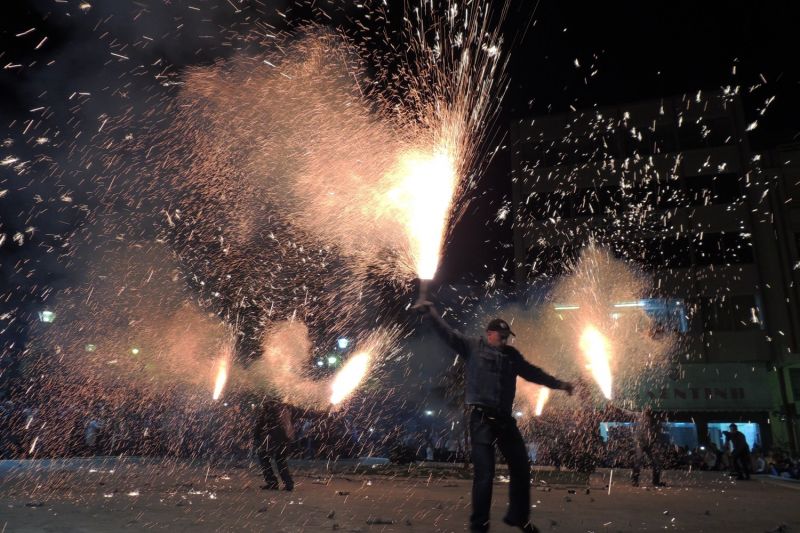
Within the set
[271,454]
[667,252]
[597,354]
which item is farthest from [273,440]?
[667,252]

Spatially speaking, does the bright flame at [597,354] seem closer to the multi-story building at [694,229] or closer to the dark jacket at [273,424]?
the multi-story building at [694,229]

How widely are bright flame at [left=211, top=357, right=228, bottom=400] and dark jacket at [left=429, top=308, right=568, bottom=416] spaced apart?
63.8 ft

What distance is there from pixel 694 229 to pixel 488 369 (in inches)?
1203

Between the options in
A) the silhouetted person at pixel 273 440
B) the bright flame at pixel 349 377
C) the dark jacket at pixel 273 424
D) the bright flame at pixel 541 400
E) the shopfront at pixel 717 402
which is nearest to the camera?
the silhouetted person at pixel 273 440

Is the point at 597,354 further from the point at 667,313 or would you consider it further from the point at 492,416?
the point at 492,416

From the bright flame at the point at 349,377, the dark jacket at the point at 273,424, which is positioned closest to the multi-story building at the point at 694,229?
the bright flame at the point at 349,377

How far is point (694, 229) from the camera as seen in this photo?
31.2 m

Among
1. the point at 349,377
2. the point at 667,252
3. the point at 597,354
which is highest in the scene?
the point at 667,252

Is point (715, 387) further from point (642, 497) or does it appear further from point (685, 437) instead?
point (642, 497)

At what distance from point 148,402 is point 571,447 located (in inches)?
549

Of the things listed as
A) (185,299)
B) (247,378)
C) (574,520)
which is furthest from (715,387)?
(574,520)

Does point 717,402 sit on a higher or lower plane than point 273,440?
higher

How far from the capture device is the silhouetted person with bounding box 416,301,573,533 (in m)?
4.37

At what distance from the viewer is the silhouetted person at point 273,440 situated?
922cm
